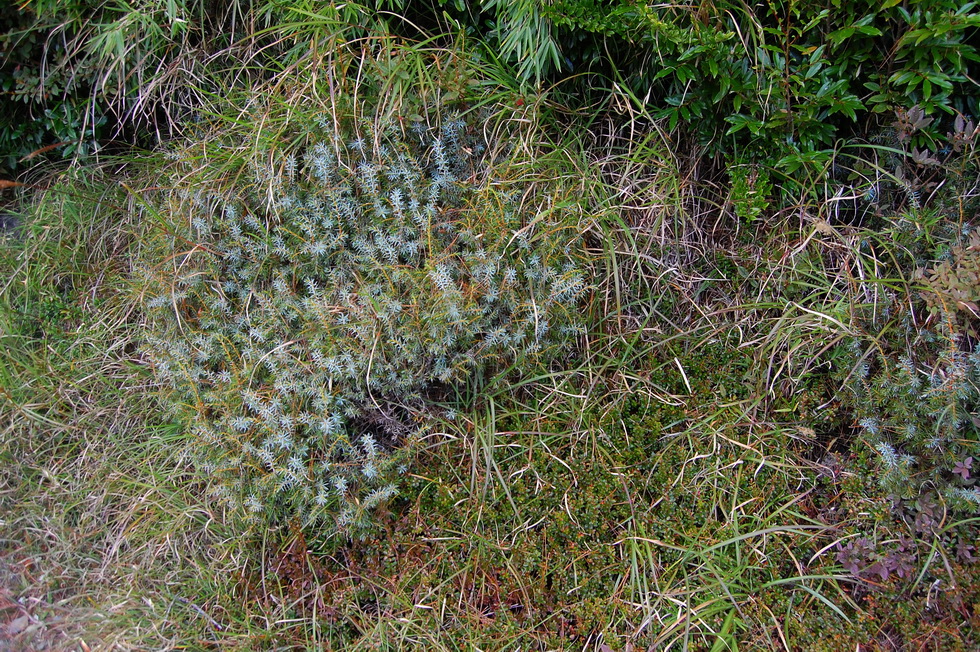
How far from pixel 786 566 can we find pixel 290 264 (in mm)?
1932

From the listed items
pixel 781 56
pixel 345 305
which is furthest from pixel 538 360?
pixel 781 56

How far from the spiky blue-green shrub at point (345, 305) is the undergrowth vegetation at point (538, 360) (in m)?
0.01

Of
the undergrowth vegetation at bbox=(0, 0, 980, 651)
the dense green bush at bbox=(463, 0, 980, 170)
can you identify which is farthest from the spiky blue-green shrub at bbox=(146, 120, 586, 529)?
the dense green bush at bbox=(463, 0, 980, 170)

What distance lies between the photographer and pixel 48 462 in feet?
8.72

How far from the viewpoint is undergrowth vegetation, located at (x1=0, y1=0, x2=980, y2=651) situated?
6.70ft

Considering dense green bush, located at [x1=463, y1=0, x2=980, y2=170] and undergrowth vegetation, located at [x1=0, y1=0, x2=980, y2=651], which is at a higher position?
dense green bush, located at [x1=463, y1=0, x2=980, y2=170]

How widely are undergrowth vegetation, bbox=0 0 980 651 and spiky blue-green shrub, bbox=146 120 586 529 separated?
1 centimetres

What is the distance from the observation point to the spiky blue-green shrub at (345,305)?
216cm

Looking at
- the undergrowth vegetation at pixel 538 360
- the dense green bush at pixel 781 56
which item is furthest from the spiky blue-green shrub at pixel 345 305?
the dense green bush at pixel 781 56

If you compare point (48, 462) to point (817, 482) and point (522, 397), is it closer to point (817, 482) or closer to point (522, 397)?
point (522, 397)

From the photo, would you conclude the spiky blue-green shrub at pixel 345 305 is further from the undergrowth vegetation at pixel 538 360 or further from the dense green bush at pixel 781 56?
the dense green bush at pixel 781 56

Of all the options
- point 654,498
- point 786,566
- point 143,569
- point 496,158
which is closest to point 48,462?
point 143,569

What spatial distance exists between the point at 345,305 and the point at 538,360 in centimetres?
67

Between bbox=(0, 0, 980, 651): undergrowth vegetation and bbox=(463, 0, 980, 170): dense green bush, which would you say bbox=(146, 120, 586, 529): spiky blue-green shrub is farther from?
bbox=(463, 0, 980, 170): dense green bush
